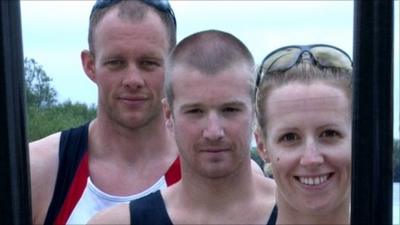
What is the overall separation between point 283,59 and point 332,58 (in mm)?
107

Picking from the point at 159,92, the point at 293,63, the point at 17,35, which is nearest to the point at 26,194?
the point at 17,35

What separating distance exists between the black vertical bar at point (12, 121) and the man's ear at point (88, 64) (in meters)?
1.51

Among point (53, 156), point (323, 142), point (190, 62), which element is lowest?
point (53, 156)

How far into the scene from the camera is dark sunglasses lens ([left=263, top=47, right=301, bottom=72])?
1.83 metres

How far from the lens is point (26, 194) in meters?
1.19

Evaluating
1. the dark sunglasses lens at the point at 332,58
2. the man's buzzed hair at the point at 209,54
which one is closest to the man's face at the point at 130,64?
the man's buzzed hair at the point at 209,54

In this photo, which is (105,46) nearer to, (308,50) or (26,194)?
(308,50)

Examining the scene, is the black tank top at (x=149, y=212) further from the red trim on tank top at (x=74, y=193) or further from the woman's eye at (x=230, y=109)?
the red trim on tank top at (x=74, y=193)

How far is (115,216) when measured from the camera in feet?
7.21

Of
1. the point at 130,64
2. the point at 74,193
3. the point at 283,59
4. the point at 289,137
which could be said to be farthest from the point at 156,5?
the point at 289,137

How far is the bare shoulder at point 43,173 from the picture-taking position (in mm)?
2691

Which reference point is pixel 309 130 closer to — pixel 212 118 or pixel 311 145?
pixel 311 145

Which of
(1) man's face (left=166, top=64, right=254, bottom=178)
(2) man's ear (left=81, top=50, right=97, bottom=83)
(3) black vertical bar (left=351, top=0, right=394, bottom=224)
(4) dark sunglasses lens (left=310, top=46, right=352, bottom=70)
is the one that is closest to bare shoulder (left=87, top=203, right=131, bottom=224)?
(1) man's face (left=166, top=64, right=254, bottom=178)

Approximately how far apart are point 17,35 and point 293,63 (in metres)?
0.81
